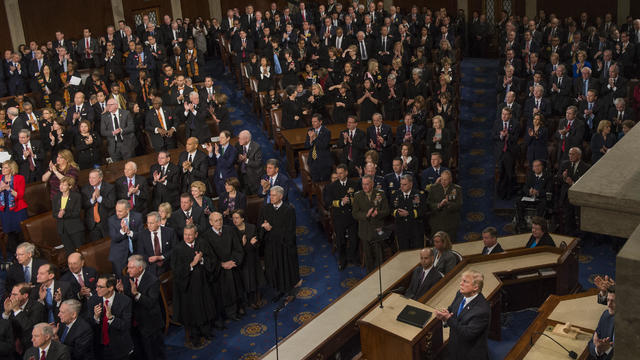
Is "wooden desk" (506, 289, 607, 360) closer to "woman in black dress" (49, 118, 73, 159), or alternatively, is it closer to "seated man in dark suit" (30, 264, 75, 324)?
"seated man in dark suit" (30, 264, 75, 324)

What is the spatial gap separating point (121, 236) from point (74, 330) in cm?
166

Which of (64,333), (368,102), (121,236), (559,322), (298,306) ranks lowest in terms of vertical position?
(298,306)

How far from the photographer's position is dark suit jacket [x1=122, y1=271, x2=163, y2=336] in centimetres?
671

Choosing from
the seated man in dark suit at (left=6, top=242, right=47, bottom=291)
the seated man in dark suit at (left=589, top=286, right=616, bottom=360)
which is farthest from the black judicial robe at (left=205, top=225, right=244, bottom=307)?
the seated man in dark suit at (left=589, top=286, right=616, bottom=360)

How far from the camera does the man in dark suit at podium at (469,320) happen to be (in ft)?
17.3

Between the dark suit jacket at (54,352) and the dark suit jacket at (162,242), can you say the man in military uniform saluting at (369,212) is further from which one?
the dark suit jacket at (54,352)

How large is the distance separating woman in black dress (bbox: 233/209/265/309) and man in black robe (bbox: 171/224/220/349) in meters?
0.40

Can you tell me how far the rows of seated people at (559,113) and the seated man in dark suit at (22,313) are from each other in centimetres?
568

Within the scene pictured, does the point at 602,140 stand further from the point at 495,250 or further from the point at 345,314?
the point at 345,314

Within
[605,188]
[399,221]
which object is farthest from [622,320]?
[399,221]

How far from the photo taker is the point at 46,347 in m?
5.73

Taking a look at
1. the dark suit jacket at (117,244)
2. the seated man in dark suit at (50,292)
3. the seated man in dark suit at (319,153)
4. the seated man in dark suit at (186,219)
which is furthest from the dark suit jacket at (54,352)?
the seated man in dark suit at (319,153)

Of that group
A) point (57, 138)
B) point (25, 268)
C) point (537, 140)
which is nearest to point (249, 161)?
point (57, 138)

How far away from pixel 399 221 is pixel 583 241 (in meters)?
2.57
